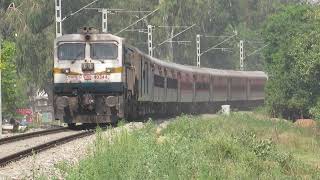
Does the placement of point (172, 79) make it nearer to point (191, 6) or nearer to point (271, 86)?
point (271, 86)

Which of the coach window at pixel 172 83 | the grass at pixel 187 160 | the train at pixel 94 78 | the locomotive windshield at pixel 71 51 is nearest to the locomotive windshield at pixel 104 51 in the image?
the train at pixel 94 78

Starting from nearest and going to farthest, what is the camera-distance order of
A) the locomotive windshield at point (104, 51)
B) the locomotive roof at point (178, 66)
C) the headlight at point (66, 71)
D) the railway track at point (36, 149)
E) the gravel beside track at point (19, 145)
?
the railway track at point (36, 149), the gravel beside track at point (19, 145), the headlight at point (66, 71), the locomotive windshield at point (104, 51), the locomotive roof at point (178, 66)

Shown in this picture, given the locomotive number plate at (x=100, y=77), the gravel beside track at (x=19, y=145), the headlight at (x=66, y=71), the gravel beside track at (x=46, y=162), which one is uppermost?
the headlight at (x=66, y=71)

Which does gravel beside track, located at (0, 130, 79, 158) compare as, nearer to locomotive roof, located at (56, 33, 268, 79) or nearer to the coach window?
locomotive roof, located at (56, 33, 268, 79)

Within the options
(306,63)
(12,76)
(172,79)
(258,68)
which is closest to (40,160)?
(12,76)

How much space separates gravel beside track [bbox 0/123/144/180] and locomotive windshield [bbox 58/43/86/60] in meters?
6.57

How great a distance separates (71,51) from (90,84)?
149cm

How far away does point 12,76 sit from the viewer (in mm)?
37406

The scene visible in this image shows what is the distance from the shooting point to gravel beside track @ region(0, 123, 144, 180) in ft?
39.8

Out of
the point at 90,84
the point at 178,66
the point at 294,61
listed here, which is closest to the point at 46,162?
the point at 90,84

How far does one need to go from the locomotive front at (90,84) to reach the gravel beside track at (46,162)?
5555 millimetres

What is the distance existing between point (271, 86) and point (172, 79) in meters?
16.5

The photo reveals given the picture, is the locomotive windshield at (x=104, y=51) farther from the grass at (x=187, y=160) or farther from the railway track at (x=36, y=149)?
the grass at (x=187, y=160)

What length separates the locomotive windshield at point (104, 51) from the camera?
24836 mm
